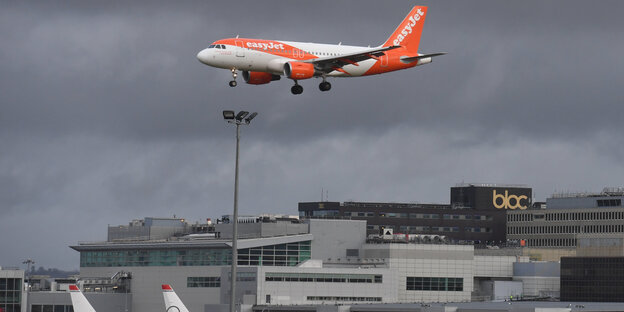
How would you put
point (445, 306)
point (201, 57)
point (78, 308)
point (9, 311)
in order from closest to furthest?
1. point (201, 57)
2. point (78, 308)
3. point (9, 311)
4. point (445, 306)

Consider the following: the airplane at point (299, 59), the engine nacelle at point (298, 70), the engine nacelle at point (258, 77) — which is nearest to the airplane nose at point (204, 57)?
the airplane at point (299, 59)

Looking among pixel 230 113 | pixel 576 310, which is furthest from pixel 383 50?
pixel 576 310

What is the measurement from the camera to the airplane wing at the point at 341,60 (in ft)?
454

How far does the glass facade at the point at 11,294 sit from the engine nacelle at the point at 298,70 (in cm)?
5531

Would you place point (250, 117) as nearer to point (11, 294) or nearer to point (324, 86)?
point (324, 86)

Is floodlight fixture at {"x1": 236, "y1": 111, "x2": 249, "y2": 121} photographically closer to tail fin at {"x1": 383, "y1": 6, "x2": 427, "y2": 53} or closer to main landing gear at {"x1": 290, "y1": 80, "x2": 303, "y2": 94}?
main landing gear at {"x1": 290, "y1": 80, "x2": 303, "y2": 94}

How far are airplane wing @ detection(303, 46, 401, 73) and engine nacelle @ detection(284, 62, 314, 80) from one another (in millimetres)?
1165

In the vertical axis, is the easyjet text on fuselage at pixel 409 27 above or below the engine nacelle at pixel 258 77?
above

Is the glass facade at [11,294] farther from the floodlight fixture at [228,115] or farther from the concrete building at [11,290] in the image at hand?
the floodlight fixture at [228,115]

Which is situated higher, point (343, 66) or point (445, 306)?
point (343, 66)

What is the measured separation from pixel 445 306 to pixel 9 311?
5508 centimetres

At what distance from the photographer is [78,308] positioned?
149875 millimetres

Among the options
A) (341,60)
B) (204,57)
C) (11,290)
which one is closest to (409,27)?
(341,60)

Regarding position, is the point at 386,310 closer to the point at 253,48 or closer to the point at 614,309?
the point at 614,309
